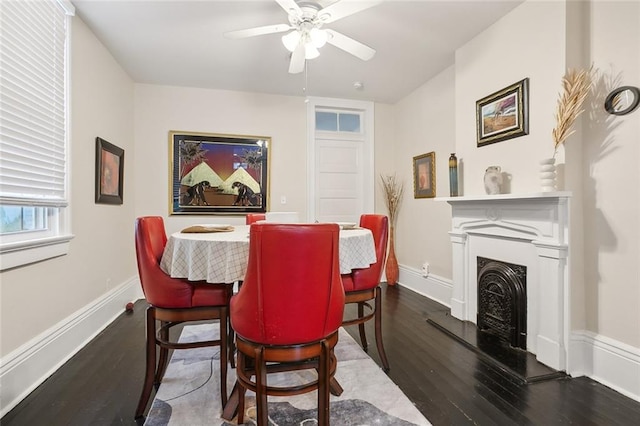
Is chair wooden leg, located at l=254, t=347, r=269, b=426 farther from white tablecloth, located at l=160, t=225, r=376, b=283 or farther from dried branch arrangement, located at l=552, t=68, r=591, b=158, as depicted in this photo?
dried branch arrangement, located at l=552, t=68, r=591, b=158

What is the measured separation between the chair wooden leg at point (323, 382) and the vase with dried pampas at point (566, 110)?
182 centimetres

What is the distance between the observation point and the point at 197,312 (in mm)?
1587

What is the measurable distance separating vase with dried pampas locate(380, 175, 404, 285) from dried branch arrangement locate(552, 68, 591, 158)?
2413 mm

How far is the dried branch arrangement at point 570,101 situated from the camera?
75.0 inches

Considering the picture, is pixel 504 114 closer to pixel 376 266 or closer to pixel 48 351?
pixel 376 266

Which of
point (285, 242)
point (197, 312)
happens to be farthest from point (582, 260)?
point (197, 312)

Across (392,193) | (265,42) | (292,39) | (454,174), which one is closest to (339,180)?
(392,193)

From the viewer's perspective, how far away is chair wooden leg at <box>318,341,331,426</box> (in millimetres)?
1248

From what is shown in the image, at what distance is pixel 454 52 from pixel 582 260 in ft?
7.32

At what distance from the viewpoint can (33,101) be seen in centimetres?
194

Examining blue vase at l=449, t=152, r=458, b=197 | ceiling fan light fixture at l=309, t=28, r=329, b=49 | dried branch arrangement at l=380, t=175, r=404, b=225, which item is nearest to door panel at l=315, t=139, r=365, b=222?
dried branch arrangement at l=380, t=175, r=404, b=225

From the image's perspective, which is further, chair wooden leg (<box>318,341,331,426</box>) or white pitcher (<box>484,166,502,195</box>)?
white pitcher (<box>484,166,502,195</box>)

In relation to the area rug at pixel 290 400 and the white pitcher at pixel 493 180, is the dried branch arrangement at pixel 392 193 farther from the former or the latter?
the area rug at pixel 290 400

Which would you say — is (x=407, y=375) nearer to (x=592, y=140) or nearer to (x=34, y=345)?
(x=592, y=140)
